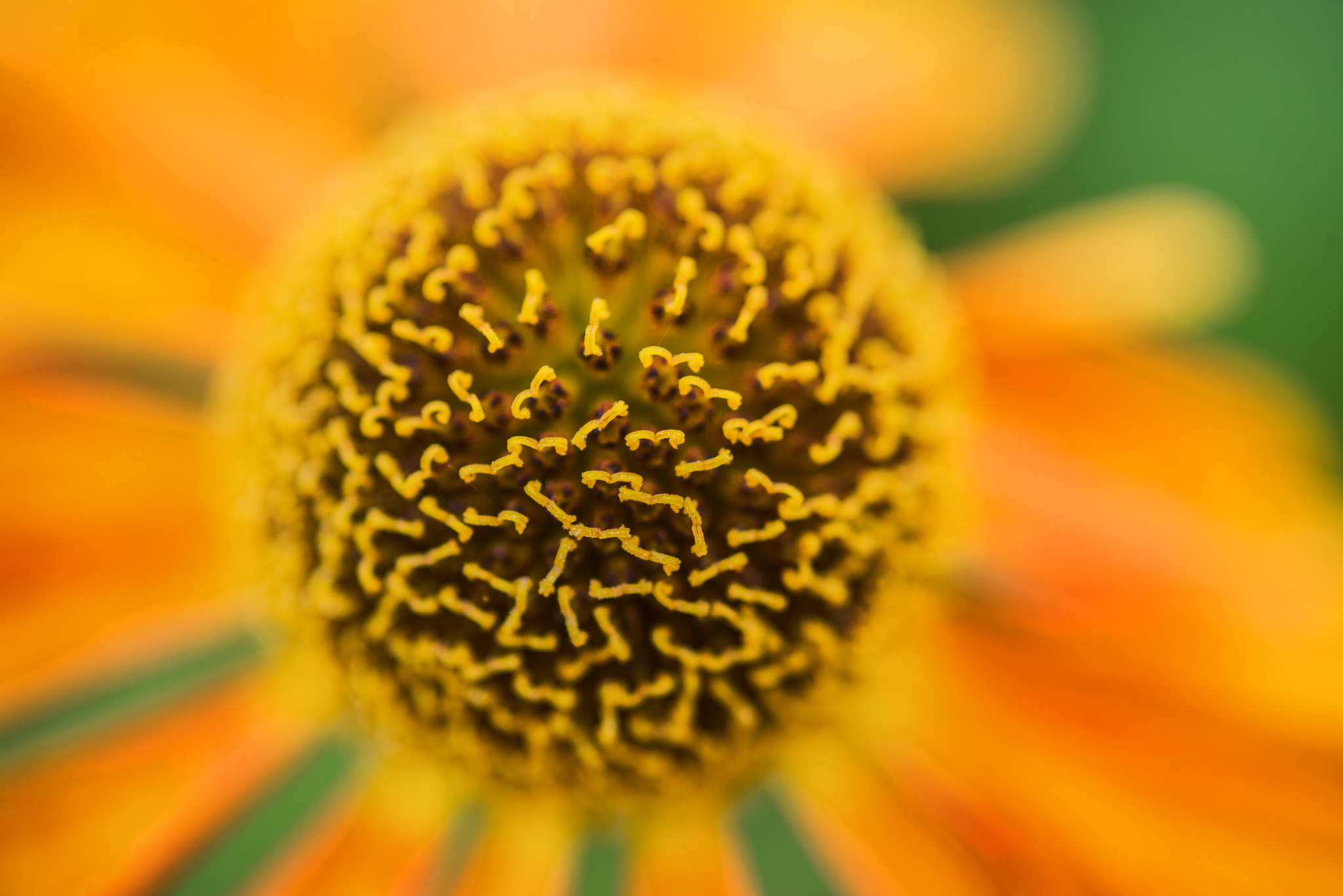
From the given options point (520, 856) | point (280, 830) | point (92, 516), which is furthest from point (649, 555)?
point (92, 516)

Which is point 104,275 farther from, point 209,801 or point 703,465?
point 703,465

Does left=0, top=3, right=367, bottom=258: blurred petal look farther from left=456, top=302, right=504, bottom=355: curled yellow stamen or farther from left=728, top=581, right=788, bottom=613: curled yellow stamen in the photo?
left=728, top=581, right=788, bottom=613: curled yellow stamen

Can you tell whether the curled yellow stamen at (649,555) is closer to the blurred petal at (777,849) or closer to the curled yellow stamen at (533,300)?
the curled yellow stamen at (533,300)

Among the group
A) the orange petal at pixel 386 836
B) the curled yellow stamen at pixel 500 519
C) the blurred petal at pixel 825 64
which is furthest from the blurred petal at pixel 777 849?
the blurred petal at pixel 825 64

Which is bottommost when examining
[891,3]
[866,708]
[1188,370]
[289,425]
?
[866,708]

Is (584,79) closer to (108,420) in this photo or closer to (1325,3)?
(108,420)

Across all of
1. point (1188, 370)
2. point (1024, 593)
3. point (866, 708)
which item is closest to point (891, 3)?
point (1188, 370)
